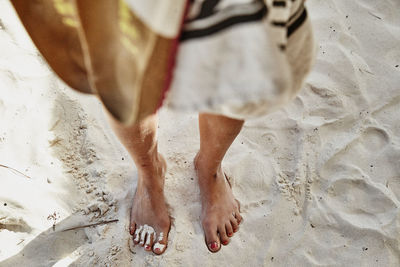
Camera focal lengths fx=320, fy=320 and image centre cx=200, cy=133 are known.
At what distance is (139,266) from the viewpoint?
1.17 m

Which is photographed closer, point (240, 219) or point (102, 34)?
point (102, 34)

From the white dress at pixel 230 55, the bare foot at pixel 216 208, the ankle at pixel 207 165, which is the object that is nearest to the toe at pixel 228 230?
the bare foot at pixel 216 208

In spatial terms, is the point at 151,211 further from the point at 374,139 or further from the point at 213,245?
the point at 374,139

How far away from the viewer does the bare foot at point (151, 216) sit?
1.20 m

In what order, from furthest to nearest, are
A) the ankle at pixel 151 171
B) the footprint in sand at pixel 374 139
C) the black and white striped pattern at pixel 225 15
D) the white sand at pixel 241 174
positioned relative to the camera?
the footprint in sand at pixel 374 139 → the white sand at pixel 241 174 → the ankle at pixel 151 171 → the black and white striped pattern at pixel 225 15

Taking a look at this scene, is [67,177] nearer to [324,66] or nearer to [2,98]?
[2,98]

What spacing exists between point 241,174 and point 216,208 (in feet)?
0.63

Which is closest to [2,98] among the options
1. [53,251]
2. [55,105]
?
[55,105]

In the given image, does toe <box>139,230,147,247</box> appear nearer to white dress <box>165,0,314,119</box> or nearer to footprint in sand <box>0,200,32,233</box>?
footprint in sand <box>0,200,32,233</box>

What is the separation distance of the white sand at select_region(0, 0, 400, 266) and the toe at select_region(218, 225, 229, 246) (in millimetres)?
48

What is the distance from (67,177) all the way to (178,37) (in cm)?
98

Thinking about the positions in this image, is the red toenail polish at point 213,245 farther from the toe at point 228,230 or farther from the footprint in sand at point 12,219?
the footprint in sand at point 12,219

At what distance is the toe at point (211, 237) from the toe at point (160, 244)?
0.52 feet

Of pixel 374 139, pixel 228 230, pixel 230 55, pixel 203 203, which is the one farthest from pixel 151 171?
pixel 374 139
